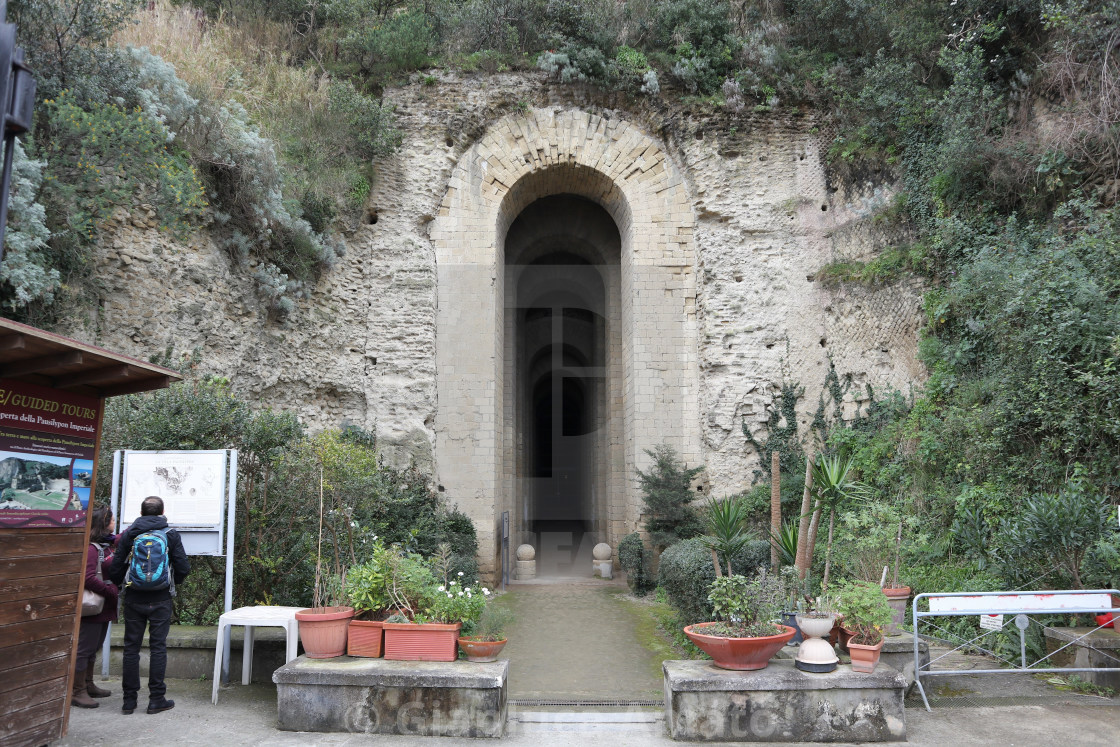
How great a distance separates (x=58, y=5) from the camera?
28.4ft

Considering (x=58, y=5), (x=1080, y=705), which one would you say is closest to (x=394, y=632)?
(x=1080, y=705)

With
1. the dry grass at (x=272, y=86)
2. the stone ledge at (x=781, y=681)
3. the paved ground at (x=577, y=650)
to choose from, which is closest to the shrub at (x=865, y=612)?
Result: the stone ledge at (x=781, y=681)

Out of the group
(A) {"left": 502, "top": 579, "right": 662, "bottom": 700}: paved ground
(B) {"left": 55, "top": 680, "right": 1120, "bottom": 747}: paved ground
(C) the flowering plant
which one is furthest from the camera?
(A) {"left": 502, "top": 579, "right": 662, "bottom": 700}: paved ground

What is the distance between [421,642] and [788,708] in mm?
2581

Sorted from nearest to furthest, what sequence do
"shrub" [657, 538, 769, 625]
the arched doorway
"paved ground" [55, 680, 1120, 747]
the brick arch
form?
"paved ground" [55, 680, 1120, 747]
"shrub" [657, 538, 769, 625]
the brick arch
the arched doorway

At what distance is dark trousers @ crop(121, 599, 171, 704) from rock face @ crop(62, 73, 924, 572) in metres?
7.21

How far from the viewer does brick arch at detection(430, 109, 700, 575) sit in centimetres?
1290

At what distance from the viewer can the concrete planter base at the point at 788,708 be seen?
4.62 metres

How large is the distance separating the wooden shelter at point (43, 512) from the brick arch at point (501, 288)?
846 cm

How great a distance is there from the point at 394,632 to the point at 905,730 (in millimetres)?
3612

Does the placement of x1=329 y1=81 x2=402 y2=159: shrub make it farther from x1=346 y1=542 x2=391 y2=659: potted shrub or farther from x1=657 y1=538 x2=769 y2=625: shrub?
x1=346 y1=542 x2=391 y2=659: potted shrub

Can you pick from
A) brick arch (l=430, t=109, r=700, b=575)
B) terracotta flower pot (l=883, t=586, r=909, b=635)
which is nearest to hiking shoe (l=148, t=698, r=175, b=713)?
terracotta flower pot (l=883, t=586, r=909, b=635)

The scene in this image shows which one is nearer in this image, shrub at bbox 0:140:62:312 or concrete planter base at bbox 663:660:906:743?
concrete planter base at bbox 663:660:906:743

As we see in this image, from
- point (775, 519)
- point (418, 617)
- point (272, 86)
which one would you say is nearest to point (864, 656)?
point (775, 519)
